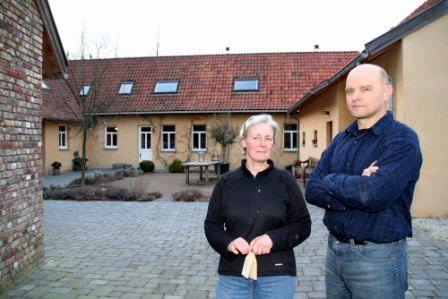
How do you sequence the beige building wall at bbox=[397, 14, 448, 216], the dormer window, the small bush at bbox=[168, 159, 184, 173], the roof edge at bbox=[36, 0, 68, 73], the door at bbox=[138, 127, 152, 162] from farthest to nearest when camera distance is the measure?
the door at bbox=[138, 127, 152, 162]
the dormer window
the small bush at bbox=[168, 159, 184, 173]
the beige building wall at bbox=[397, 14, 448, 216]
the roof edge at bbox=[36, 0, 68, 73]

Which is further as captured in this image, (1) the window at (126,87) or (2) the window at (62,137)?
(1) the window at (126,87)

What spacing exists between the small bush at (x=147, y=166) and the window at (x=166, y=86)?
402cm

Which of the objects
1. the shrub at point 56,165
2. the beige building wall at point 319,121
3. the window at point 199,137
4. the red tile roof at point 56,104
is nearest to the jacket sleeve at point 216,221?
the beige building wall at point 319,121

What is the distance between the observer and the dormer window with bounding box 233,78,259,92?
842 inches

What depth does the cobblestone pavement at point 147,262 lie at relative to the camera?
14.2 ft

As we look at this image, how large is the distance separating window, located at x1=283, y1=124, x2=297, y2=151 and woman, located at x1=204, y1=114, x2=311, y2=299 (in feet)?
62.2

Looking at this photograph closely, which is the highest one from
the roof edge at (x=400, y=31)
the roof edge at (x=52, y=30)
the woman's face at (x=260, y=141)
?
the roof edge at (x=400, y=31)

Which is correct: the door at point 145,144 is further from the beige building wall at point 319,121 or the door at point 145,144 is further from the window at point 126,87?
the beige building wall at point 319,121

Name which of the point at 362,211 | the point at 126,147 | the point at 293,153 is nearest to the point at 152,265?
the point at 362,211

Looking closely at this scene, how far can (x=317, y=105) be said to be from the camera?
1509 centimetres

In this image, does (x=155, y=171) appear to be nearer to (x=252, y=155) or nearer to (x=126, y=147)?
(x=126, y=147)

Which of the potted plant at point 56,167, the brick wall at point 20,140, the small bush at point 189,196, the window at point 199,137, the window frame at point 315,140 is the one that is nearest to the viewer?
the brick wall at point 20,140

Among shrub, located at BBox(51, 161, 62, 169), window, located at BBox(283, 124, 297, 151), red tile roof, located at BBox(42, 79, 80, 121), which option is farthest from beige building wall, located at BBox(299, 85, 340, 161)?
shrub, located at BBox(51, 161, 62, 169)

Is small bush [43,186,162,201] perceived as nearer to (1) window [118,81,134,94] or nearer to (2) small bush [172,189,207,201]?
(2) small bush [172,189,207,201]
